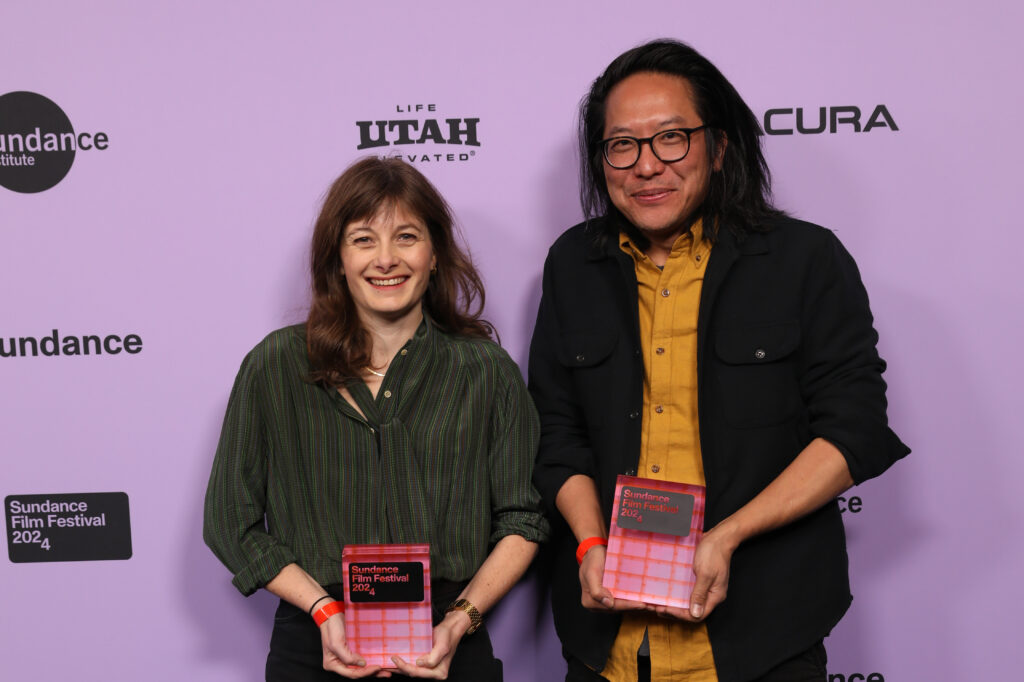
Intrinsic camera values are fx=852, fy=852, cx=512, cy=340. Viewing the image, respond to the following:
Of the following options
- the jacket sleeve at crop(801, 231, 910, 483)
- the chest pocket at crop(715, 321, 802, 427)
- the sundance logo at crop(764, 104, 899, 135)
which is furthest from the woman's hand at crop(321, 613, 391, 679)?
the sundance logo at crop(764, 104, 899, 135)

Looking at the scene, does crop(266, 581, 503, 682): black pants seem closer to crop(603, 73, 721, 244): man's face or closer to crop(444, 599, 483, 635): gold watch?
crop(444, 599, 483, 635): gold watch

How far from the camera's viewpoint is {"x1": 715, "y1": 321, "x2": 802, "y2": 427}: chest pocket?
1.47 metres

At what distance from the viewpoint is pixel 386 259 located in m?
1.54

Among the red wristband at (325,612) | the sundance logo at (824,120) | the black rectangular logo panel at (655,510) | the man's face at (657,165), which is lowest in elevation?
the red wristband at (325,612)

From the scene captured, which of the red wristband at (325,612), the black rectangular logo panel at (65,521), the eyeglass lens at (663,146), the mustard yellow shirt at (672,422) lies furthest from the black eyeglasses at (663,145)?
the black rectangular logo panel at (65,521)

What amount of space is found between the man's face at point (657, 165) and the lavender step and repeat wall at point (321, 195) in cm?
44

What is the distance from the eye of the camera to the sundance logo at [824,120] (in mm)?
1924

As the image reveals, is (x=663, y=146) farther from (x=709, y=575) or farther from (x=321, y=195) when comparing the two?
(x=321, y=195)

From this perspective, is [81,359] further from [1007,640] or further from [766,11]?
[1007,640]

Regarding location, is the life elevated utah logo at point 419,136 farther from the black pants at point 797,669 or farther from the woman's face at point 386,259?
the black pants at point 797,669

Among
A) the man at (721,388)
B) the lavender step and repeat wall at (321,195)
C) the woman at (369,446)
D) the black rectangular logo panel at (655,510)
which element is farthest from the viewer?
the lavender step and repeat wall at (321,195)

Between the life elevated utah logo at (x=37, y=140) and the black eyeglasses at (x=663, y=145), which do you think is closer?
the black eyeglasses at (x=663, y=145)

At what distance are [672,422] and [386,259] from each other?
59cm

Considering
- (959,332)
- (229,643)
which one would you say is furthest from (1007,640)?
(229,643)
